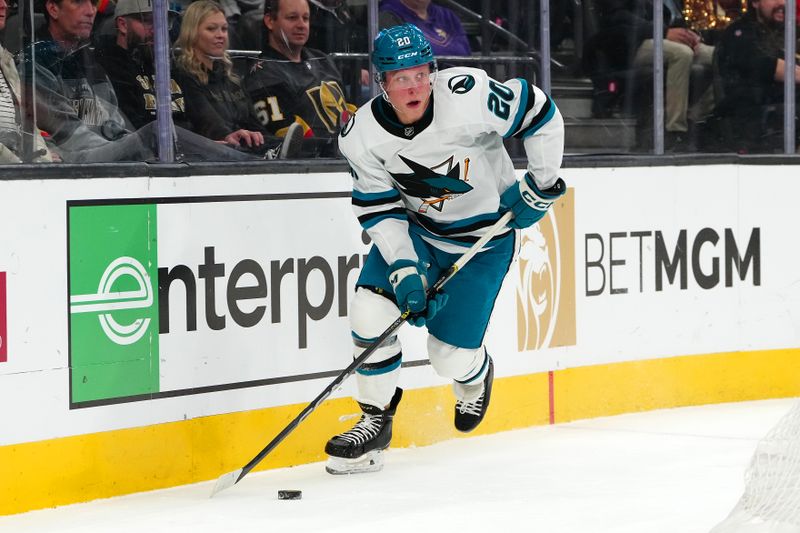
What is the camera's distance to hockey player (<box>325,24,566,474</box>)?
399 cm

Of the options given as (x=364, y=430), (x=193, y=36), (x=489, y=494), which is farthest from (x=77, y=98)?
(x=489, y=494)

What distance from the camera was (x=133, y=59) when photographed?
13.3 ft

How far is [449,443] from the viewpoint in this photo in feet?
15.4

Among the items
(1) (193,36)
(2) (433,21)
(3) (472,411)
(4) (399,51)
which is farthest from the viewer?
(2) (433,21)

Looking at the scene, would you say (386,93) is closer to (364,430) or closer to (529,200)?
(529,200)

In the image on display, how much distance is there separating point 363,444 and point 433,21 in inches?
61.7

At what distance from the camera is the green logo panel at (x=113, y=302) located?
12.4 ft

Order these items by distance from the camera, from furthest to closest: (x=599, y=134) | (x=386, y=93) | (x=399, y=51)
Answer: (x=599, y=134)
(x=386, y=93)
(x=399, y=51)

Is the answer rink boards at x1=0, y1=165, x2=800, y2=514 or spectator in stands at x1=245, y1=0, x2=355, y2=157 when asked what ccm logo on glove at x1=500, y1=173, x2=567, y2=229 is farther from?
spectator in stands at x1=245, y1=0, x2=355, y2=157

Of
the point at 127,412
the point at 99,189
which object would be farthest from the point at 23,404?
the point at 99,189

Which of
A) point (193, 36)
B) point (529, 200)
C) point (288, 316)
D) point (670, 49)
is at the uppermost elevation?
point (670, 49)

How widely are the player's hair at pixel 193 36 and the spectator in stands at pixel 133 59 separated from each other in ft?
0.36

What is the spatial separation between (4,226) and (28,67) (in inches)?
18.5

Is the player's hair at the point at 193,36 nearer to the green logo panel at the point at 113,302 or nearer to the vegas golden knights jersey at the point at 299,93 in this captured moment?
the vegas golden knights jersey at the point at 299,93
